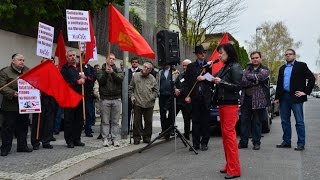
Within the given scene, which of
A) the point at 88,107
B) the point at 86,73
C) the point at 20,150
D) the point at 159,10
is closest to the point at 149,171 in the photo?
the point at 20,150

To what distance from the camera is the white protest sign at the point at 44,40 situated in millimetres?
9375

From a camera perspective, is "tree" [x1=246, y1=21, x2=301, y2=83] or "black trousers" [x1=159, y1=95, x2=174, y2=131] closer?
"black trousers" [x1=159, y1=95, x2=174, y2=131]

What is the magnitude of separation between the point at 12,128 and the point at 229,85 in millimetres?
4186

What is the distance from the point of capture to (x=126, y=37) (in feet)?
33.5

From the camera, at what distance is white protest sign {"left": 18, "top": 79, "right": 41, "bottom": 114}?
8797mm

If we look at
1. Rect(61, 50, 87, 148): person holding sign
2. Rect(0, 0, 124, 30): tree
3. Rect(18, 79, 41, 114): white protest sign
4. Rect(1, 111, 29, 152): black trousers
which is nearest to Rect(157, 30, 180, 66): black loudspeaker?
Rect(61, 50, 87, 148): person holding sign

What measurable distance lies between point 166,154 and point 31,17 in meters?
4.42

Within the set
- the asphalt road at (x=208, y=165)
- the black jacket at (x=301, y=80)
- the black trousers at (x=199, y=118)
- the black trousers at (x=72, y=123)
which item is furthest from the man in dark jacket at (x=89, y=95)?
the black jacket at (x=301, y=80)

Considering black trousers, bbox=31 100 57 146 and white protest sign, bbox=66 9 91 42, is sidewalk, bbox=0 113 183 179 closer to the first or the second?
black trousers, bbox=31 100 57 146

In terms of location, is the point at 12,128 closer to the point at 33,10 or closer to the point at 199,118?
the point at 33,10

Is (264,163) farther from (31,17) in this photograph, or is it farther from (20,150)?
(31,17)

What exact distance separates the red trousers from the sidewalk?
2.30m

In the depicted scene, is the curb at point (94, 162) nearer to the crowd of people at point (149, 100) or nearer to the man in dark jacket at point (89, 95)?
the crowd of people at point (149, 100)

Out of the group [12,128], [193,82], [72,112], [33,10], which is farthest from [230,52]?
[33,10]
